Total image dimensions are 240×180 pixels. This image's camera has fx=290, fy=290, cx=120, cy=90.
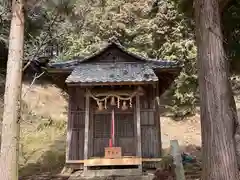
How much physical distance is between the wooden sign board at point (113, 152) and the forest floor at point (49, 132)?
4.64 meters

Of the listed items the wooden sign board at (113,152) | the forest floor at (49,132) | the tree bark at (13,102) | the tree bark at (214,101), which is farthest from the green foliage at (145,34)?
the tree bark at (214,101)

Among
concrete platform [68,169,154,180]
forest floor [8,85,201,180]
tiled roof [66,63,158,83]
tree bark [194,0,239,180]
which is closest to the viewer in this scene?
tree bark [194,0,239,180]

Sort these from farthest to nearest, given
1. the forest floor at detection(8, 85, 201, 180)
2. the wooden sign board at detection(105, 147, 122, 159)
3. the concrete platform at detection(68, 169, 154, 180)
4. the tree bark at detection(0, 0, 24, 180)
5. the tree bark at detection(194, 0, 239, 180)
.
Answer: the forest floor at detection(8, 85, 201, 180), the wooden sign board at detection(105, 147, 122, 159), the concrete platform at detection(68, 169, 154, 180), the tree bark at detection(0, 0, 24, 180), the tree bark at detection(194, 0, 239, 180)

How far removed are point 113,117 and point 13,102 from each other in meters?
3.83

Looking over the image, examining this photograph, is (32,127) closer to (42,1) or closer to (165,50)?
(165,50)

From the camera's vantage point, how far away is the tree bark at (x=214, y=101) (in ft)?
15.0

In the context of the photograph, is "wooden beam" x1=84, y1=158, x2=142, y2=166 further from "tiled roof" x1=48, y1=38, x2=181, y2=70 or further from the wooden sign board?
"tiled roof" x1=48, y1=38, x2=181, y2=70

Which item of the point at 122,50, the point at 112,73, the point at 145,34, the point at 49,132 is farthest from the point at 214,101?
the point at 49,132

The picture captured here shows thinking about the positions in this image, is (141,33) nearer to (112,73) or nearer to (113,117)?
(112,73)

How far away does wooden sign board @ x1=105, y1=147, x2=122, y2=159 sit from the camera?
8.45 meters

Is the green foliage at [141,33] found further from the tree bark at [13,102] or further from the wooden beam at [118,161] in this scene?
the tree bark at [13,102]

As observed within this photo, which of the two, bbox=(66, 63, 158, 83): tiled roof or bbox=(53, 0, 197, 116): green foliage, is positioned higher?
bbox=(53, 0, 197, 116): green foliage

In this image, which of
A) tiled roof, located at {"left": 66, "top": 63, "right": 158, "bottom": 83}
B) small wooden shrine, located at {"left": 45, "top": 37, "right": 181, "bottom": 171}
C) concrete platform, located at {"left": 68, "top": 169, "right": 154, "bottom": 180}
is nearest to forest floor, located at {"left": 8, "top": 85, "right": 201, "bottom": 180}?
small wooden shrine, located at {"left": 45, "top": 37, "right": 181, "bottom": 171}

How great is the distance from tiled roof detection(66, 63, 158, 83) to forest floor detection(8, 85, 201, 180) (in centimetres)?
523
